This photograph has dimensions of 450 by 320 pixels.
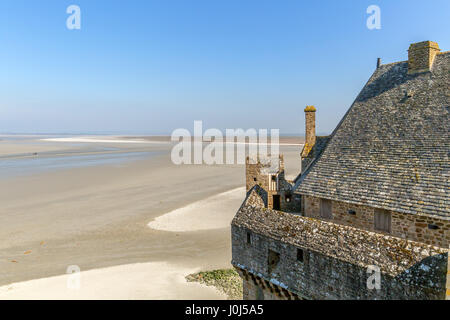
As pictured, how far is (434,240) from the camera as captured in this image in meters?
9.84

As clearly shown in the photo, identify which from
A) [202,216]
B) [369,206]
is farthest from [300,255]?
[202,216]

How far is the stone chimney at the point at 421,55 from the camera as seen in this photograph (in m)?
13.7

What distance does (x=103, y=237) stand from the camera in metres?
22.7

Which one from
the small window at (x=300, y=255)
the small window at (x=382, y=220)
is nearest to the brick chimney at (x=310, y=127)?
the small window at (x=382, y=220)

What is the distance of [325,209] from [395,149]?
3.91m

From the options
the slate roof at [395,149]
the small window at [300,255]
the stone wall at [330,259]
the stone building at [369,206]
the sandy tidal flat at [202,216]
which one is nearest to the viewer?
the stone wall at [330,259]

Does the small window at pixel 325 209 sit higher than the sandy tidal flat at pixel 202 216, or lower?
higher

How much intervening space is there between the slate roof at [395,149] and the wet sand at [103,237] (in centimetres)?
916

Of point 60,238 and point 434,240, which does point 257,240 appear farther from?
point 60,238

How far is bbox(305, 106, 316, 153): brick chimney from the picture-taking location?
16.2 metres

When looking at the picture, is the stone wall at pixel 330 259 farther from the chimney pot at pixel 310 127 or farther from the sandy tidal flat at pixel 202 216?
the sandy tidal flat at pixel 202 216

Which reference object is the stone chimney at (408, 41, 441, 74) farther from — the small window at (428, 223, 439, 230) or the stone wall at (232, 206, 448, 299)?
the stone wall at (232, 206, 448, 299)
